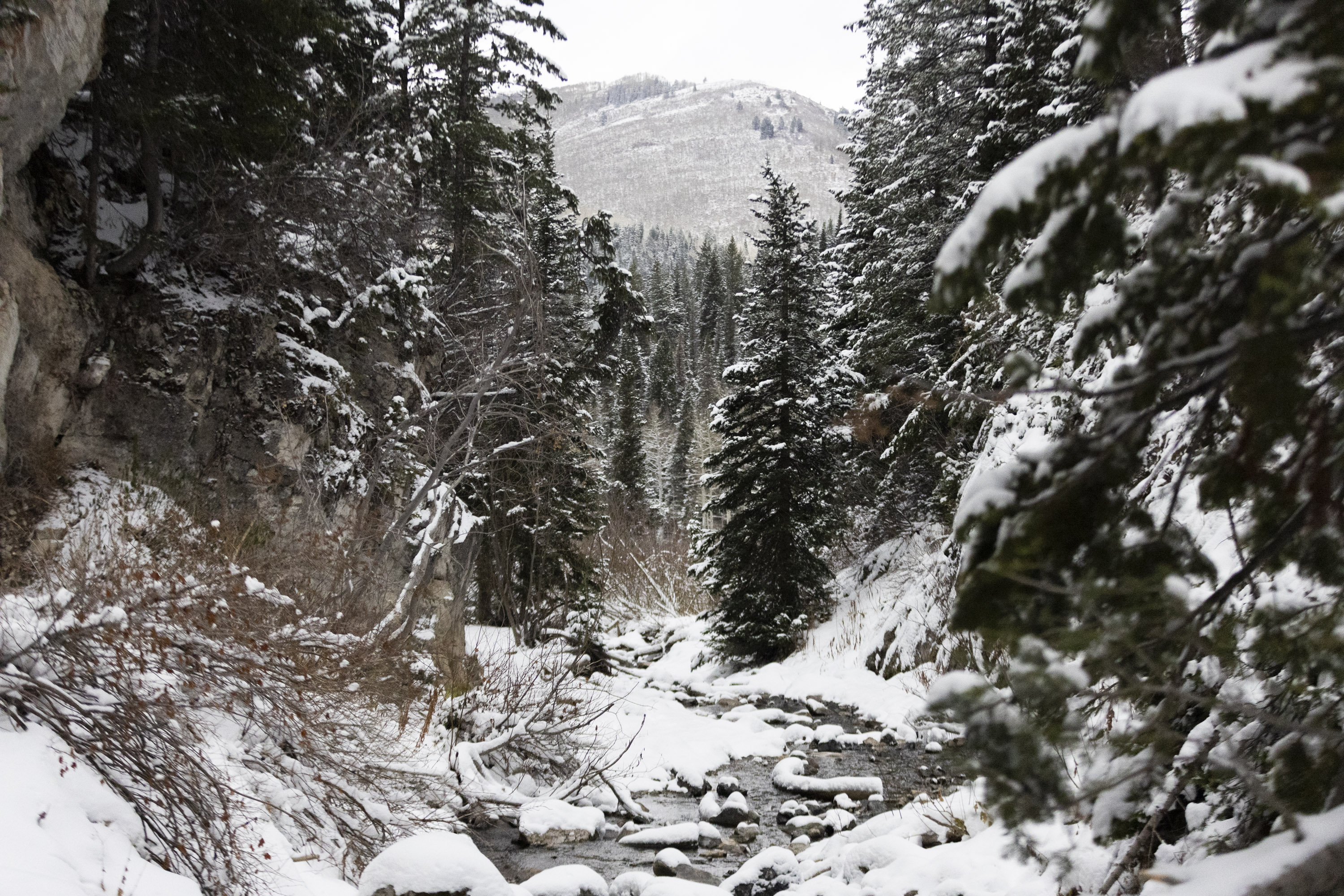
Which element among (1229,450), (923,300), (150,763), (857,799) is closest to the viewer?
(1229,450)

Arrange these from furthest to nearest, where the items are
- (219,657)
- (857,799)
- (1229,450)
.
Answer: (857,799) < (219,657) < (1229,450)

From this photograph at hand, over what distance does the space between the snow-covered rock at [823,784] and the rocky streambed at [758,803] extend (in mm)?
80

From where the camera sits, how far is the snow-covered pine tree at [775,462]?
50.2 ft

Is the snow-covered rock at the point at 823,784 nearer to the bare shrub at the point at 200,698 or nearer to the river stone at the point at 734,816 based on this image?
the river stone at the point at 734,816

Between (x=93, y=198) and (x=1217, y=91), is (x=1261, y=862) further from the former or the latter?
(x=93, y=198)

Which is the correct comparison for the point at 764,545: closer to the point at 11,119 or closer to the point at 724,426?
the point at 724,426

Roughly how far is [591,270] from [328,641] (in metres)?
9.95

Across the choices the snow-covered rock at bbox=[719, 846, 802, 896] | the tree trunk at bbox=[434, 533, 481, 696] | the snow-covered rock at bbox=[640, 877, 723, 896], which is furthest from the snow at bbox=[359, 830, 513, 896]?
the tree trunk at bbox=[434, 533, 481, 696]

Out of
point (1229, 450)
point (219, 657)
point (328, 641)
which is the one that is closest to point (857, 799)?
point (328, 641)

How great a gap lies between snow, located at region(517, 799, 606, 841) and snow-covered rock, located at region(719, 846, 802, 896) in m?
2.00

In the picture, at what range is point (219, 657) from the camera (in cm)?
477

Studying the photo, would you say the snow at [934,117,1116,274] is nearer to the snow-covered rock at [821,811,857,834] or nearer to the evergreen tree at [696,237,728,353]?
the snow-covered rock at [821,811,857,834]

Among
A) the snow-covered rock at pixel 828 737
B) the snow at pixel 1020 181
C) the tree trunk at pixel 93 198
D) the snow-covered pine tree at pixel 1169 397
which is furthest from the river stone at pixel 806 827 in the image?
the tree trunk at pixel 93 198

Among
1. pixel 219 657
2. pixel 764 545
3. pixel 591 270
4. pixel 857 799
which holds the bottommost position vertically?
pixel 857 799
